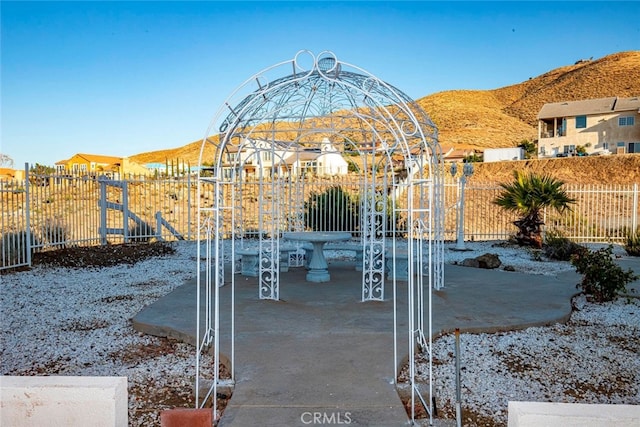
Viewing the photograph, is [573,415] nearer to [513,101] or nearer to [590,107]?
[590,107]

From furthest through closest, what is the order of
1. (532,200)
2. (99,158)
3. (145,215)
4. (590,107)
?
(99,158)
(590,107)
(145,215)
(532,200)

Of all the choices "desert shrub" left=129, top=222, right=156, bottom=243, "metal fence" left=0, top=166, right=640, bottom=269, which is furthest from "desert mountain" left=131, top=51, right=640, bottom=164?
"desert shrub" left=129, top=222, right=156, bottom=243

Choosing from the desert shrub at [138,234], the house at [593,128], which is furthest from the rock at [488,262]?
the house at [593,128]

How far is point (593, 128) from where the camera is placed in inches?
1672

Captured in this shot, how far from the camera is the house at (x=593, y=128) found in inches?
1599

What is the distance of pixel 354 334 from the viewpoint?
539cm

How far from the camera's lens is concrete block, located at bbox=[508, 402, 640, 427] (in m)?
2.35

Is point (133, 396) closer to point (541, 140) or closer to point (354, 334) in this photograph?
point (354, 334)

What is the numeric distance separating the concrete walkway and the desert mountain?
147ft

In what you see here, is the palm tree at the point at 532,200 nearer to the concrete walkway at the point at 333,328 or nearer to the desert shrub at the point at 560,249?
the desert shrub at the point at 560,249

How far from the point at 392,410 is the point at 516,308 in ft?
11.7

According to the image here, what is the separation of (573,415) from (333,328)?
134 inches

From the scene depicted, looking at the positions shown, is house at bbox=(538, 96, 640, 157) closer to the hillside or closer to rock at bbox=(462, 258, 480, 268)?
the hillside

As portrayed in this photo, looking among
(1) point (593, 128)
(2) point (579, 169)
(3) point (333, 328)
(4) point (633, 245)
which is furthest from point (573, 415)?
(1) point (593, 128)
